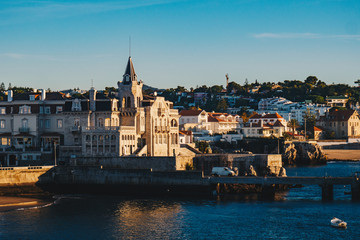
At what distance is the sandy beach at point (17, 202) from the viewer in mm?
67275

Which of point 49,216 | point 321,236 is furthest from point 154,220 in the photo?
point 321,236

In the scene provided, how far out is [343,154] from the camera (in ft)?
515

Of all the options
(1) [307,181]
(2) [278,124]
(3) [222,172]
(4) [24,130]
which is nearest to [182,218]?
(1) [307,181]

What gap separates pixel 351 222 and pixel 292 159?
3288 inches

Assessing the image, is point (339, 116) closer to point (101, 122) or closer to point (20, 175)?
point (101, 122)

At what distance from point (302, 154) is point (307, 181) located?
71.5 m

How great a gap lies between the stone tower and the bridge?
22.7 meters

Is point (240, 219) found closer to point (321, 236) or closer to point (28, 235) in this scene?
point (321, 236)

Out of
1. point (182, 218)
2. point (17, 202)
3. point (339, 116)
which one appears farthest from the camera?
point (339, 116)

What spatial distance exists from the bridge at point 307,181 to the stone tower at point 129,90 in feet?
74.3

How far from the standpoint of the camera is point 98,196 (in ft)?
254

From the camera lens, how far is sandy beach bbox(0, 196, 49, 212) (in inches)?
2649

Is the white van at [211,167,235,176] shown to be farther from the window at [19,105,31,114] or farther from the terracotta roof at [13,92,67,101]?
the window at [19,105,31,114]

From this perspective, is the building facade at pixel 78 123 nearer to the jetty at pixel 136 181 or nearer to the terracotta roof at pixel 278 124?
the jetty at pixel 136 181
